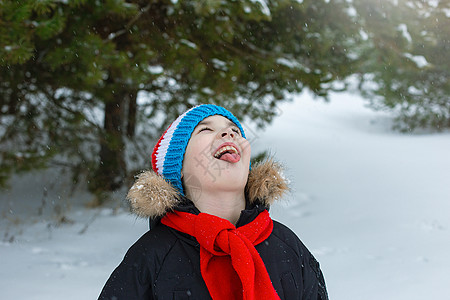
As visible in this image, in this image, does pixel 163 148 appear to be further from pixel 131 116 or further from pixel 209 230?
pixel 131 116

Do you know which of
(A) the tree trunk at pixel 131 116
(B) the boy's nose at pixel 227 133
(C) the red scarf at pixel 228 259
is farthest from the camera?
(A) the tree trunk at pixel 131 116

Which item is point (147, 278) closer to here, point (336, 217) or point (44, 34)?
point (44, 34)

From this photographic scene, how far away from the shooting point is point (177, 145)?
5.85ft

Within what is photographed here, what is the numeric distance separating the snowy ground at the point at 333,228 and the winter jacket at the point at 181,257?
0.31m

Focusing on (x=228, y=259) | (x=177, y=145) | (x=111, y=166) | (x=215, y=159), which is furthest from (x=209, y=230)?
(x=111, y=166)

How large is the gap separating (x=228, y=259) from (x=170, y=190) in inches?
14.7

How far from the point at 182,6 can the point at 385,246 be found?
10.3 ft

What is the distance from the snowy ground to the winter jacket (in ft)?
1.03

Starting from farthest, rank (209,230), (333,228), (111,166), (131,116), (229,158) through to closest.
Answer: (131,116)
(111,166)
(333,228)
(229,158)
(209,230)

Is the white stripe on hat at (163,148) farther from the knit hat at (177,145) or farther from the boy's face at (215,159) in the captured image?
the boy's face at (215,159)

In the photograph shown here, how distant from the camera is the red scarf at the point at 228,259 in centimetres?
153

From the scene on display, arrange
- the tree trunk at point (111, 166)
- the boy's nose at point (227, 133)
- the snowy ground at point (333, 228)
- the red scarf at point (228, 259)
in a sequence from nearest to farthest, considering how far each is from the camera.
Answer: the red scarf at point (228, 259) < the boy's nose at point (227, 133) < the snowy ground at point (333, 228) < the tree trunk at point (111, 166)

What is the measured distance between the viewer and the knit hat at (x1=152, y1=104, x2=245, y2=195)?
5.84 feet

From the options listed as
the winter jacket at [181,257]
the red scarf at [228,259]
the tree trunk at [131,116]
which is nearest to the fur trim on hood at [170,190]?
the winter jacket at [181,257]
